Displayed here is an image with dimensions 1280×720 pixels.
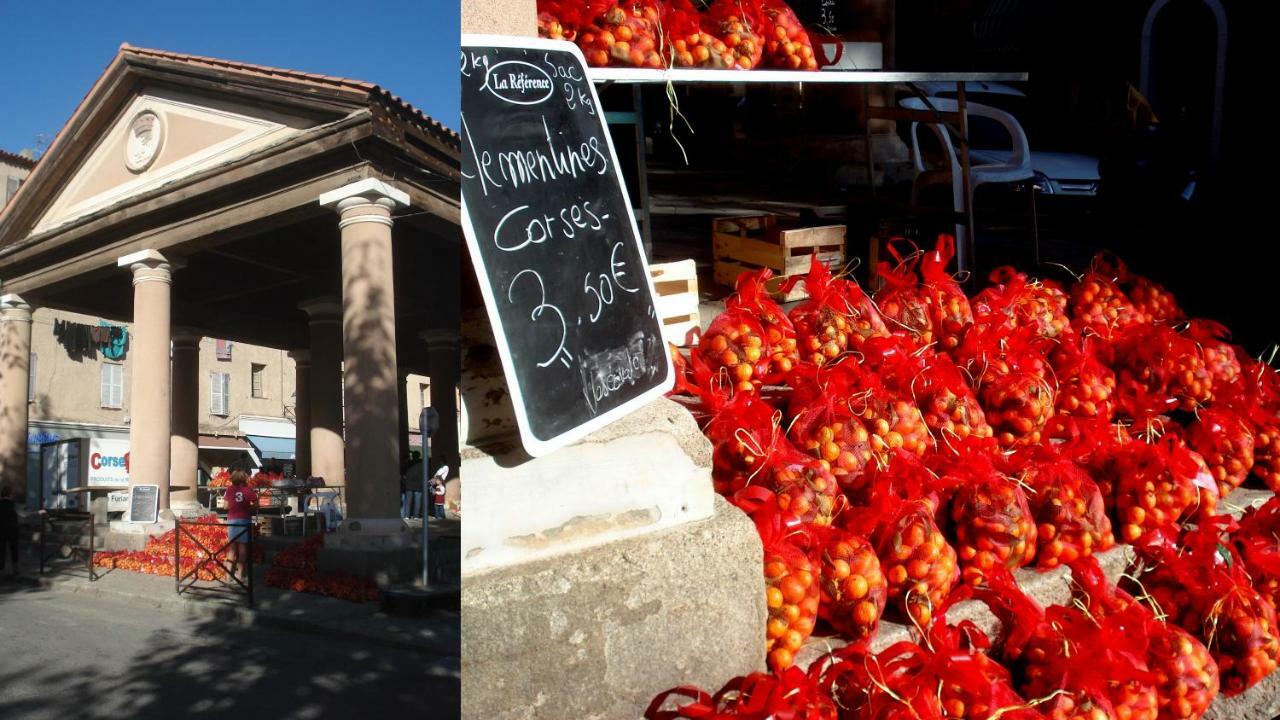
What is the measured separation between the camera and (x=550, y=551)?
2.11 m

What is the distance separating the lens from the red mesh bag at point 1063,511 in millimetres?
3225

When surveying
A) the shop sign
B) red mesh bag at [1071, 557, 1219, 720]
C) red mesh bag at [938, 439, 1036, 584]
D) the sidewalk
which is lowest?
red mesh bag at [1071, 557, 1219, 720]

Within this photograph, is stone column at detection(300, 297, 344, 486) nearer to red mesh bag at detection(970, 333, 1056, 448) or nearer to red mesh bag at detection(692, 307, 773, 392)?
red mesh bag at detection(692, 307, 773, 392)

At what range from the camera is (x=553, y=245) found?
191 centimetres

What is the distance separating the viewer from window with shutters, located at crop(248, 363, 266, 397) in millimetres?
1020

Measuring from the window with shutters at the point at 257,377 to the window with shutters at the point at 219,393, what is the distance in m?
0.02

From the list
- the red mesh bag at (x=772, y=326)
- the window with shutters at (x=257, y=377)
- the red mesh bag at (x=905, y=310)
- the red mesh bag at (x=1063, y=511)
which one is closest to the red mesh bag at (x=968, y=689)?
the red mesh bag at (x=1063, y=511)

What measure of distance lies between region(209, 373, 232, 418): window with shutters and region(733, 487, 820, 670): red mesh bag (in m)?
1.71

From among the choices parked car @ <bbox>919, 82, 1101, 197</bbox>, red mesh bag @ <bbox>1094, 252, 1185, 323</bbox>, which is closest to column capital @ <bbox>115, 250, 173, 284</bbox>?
red mesh bag @ <bbox>1094, 252, 1185, 323</bbox>

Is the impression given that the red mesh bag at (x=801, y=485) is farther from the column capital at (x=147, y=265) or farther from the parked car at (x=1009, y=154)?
the parked car at (x=1009, y=154)

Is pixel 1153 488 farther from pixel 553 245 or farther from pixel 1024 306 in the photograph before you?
pixel 553 245

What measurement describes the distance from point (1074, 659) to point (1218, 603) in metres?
0.84

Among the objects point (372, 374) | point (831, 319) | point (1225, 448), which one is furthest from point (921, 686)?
point (1225, 448)

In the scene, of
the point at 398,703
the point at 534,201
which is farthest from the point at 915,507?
the point at 398,703
